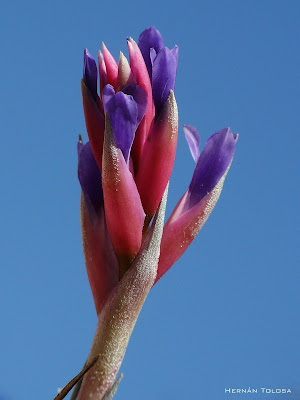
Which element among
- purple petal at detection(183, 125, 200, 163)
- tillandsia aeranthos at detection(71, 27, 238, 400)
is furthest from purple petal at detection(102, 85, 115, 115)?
purple petal at detection(183, 125, 200, 163)

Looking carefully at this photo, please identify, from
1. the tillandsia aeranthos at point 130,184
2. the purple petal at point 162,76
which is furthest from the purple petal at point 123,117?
the purple petal at point 162,76

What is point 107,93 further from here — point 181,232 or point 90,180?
point 181,232

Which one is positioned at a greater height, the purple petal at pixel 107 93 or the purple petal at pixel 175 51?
the purple petal at pixel 175 51

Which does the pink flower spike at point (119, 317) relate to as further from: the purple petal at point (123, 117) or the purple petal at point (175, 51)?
the purple petal at point (175, 51)

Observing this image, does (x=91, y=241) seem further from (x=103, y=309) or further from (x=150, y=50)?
(x=150, y=50)

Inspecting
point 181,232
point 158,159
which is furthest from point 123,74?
point 181,232

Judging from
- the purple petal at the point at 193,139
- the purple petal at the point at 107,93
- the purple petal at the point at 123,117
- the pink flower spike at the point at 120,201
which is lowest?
the pink flower spike at the point at 120,201

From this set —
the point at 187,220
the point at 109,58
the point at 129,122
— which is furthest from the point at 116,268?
the point at 109,58
